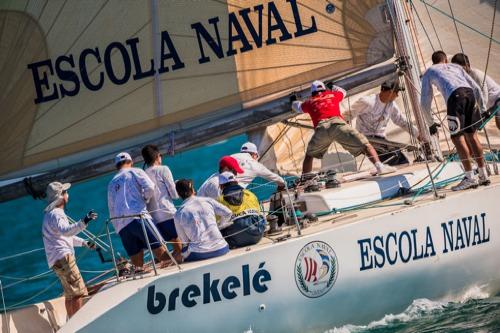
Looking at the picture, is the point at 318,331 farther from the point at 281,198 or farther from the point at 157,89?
the point at 157,89

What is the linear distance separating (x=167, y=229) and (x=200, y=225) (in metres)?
0.90

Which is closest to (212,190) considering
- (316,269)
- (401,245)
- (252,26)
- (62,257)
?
(316,269)

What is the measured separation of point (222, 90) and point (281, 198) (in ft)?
3.89

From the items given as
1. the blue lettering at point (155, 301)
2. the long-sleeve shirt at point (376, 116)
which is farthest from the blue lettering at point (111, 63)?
the blue lettering at point (155, 301)

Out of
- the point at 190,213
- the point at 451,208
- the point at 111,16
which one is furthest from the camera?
the point at 111,16

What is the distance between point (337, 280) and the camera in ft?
27.5

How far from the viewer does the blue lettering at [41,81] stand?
32.6 ft

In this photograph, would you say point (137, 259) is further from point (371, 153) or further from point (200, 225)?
point (371, 153)

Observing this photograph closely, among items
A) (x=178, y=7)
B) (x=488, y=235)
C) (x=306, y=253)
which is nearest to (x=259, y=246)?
(x=306, y=253)

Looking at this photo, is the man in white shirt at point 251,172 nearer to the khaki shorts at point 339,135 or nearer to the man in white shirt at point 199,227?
the khaki shorts at point 339,135

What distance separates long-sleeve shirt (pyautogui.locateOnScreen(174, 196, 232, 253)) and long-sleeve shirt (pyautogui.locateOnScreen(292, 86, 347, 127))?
1.70m

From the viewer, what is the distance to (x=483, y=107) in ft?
30.5

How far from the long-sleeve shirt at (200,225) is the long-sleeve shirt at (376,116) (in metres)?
2.88

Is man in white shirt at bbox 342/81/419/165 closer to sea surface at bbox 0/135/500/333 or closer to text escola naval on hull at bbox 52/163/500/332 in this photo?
text escola naval on hull at bbox 52/163/500/332
